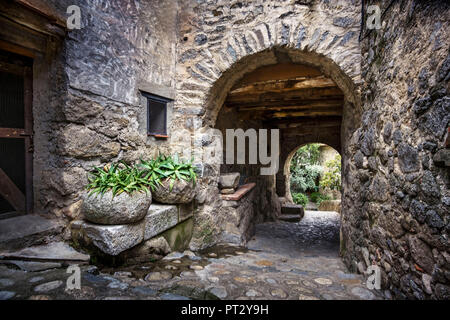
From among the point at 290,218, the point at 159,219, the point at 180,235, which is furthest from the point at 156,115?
the point at 290,218

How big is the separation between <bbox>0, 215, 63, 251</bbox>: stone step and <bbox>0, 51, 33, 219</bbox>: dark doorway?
149 mm

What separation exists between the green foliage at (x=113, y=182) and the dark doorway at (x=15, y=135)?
2.06 feet

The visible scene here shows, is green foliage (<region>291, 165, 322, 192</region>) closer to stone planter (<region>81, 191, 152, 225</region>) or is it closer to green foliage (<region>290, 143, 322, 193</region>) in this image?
green foliage (<region>290, 143, 322, 193</region>)

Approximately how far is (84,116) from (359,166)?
9.41 ft

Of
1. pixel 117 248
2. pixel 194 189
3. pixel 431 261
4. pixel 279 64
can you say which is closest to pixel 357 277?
pixel 431 261

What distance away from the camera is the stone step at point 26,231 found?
1860mm

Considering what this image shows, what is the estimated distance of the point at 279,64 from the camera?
3373 millimetres

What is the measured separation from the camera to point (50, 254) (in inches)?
75.3

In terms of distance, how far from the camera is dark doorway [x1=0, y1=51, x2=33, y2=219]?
2072mm

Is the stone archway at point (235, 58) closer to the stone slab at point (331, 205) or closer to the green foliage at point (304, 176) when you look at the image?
the stone slab at point (331, 205)

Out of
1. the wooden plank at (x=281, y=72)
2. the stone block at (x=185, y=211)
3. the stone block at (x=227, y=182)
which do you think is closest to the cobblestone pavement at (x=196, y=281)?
the stone block at (x=185, y=211)

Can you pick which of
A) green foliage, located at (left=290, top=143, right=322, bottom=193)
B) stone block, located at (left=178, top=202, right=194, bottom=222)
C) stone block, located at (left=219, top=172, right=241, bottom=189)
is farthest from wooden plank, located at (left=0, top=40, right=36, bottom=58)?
green foliage, located at (left=290, top=143, right=322, bottom=193)

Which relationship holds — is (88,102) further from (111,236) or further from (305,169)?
(305,169)

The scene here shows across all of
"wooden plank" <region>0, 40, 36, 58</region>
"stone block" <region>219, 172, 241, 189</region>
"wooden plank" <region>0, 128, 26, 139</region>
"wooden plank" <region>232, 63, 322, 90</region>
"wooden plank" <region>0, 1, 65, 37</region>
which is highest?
"wooden plank" <region>232, 63, 322, 90</region>
